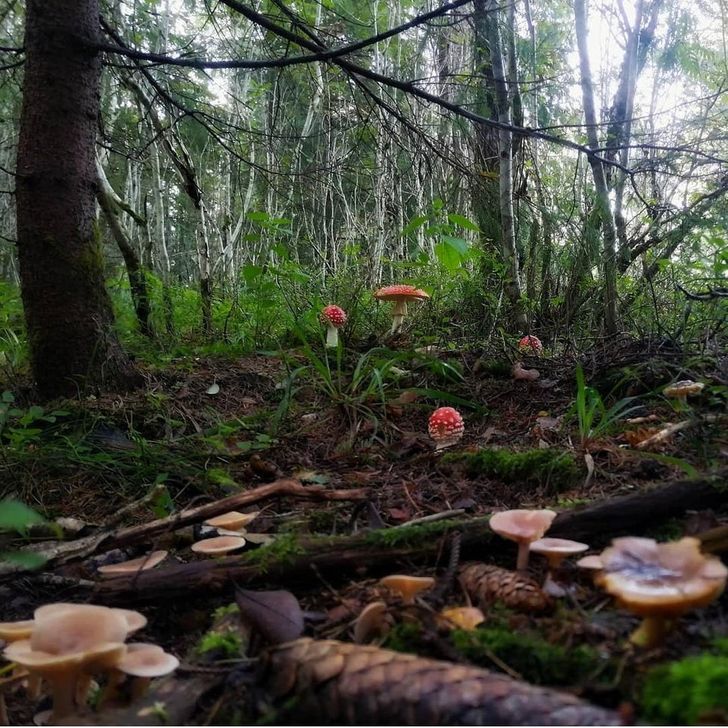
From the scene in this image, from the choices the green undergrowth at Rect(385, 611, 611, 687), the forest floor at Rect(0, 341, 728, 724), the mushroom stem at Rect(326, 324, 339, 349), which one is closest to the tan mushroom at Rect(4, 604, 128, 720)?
the forest floor at Rect(0, 341, 728, 724)

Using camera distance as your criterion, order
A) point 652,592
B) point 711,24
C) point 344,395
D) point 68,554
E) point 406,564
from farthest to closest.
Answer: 1. point 711,24
2. point 344,395
3. point 68,554
4. point 406,564
5. point 652,592

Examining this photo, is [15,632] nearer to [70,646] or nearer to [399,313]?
[70,646]

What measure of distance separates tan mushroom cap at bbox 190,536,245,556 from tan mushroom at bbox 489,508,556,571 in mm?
764

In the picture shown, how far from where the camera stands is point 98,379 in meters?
3.43

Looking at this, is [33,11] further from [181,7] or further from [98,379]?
[181,7]

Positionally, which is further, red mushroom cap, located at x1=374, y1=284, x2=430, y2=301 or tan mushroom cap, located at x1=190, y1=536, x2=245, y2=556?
red mushroom cap, located at x1=374, y1=284, x2=430, y2=301

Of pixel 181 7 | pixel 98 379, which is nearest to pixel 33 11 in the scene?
pixel 98 379

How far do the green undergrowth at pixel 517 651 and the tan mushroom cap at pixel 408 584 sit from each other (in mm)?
88

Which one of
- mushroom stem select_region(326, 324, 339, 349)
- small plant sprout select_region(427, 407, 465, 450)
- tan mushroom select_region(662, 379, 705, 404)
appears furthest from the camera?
mushroom stem select_region(326, 324, 339, 349)

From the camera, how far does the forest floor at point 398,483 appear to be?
3.51 feet

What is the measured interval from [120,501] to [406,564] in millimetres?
1628

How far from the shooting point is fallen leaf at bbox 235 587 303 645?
1.22 metres

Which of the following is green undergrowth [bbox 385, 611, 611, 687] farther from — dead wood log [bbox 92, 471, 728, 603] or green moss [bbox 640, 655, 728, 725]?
dead wood log [bbox 92, 471, 728, 603]

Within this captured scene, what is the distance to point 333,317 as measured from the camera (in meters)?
5.05
